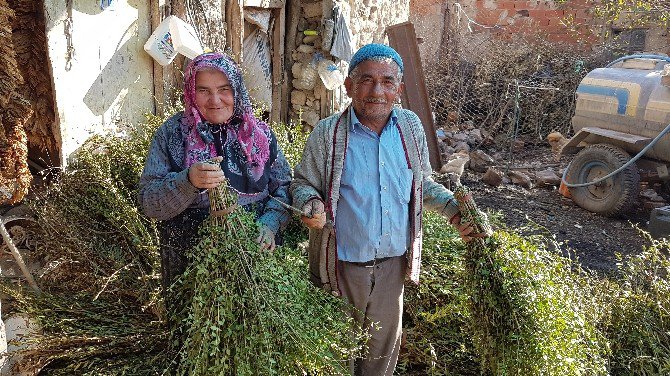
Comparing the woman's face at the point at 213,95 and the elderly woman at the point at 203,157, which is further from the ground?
the woman's face at the point at 213,95

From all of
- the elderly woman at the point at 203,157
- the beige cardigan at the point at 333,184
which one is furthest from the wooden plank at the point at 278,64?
the elderly woman at the point at 203,157

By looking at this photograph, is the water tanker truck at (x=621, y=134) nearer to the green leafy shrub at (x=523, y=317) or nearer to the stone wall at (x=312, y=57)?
the stone wall at (x=312, y=57)

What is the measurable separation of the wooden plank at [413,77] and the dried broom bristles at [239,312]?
5356mm

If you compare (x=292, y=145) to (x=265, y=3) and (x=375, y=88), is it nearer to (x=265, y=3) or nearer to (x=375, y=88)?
(x=265, y=3)

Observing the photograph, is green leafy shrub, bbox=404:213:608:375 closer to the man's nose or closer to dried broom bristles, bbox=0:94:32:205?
the man's nose

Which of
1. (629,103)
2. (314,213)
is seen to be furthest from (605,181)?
(314,213)

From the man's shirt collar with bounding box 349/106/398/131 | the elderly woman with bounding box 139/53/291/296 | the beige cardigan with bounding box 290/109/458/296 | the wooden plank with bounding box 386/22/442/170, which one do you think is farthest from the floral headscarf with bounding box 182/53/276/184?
the wooden plank with bounding box 386/22/442/170

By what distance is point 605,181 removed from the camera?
670cm

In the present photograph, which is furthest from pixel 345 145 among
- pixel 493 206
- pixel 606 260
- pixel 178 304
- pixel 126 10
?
pixel 493 206

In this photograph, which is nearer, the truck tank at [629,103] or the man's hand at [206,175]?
the man's hand at [206,175]

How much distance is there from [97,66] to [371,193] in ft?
8.62

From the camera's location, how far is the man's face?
84.4 inches

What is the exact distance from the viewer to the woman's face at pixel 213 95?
1.98 meters

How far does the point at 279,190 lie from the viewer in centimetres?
221
